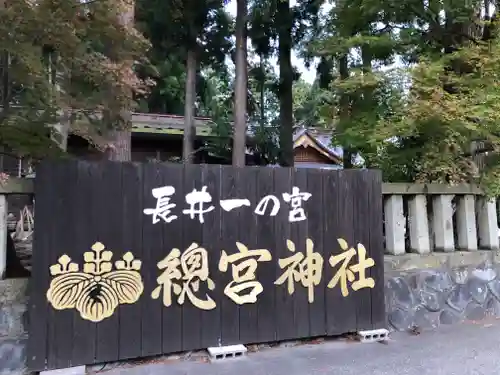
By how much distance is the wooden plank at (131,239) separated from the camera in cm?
396

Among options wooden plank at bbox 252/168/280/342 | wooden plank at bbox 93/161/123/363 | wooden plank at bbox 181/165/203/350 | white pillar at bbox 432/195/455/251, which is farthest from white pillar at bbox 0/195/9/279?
white pillar at bbox 432/195/455/251

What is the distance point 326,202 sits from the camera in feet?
15.8

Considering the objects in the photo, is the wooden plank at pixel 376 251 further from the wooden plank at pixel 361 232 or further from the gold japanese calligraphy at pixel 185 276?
the gold japanese calligraphy at pixel 185 276

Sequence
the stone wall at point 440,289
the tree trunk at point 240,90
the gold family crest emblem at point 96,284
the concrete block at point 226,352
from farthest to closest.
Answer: the tree trunk at point 240,90
the stone wall at point 440,289
the concrete block at point 226,352
the gold family crest emblem at point 96,284

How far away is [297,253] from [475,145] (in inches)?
134

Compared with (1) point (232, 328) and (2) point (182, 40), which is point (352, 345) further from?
(2) point (182, 40)

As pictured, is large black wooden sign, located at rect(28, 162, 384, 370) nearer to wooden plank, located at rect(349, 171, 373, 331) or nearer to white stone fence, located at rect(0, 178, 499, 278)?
wooden plank, located at rect(349, 171, 373, 331)

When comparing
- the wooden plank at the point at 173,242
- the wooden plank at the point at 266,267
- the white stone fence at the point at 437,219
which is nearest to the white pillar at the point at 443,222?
the white stone fence at the point at 437,219

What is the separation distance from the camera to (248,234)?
4.47 m

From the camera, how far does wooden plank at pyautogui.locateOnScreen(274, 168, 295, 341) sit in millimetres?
4535

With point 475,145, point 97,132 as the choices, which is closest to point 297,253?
point 97,132

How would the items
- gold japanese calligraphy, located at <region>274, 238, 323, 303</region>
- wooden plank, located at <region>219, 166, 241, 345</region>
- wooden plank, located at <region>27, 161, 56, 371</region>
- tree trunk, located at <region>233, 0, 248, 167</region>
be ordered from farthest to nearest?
tree trunk, located at <region>233, 0, 248, 167</region> → gold japanese calligraphy, located at <region>274, 238, 323, 303</region> → wooden plank, located at <region>219, 166, 241, 345</region> → wooden plank, located at <region>27, 161, 56, 371</region>

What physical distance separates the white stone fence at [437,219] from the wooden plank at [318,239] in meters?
1.02

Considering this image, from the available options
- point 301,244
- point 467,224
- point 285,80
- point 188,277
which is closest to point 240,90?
point 285,80
